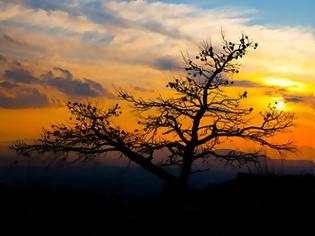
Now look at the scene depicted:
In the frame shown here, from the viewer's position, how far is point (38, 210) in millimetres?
12922

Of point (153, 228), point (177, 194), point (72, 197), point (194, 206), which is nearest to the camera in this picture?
point (153, 228)

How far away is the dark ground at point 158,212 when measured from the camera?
11984 mm

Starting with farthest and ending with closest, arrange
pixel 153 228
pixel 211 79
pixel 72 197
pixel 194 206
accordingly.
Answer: pixel 211 79 < pixel 194 206 < pixel 72 197 < pixel 153 228

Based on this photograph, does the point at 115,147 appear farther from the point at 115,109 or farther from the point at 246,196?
the point at 246,196

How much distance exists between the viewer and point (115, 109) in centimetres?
2095

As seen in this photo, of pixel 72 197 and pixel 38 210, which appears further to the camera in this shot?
pixel 72 197

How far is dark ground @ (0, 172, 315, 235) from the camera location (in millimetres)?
11984

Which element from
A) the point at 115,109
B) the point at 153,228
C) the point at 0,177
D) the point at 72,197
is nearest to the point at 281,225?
the point at 153,228

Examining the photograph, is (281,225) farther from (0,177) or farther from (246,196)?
(0,177)

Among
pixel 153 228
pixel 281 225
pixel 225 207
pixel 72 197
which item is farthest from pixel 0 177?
pixel 281 225

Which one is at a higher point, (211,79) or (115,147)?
(211,79)

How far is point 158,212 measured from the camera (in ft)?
46.5

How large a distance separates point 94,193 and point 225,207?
14.0ft

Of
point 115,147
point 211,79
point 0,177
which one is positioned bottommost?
point 0,177
